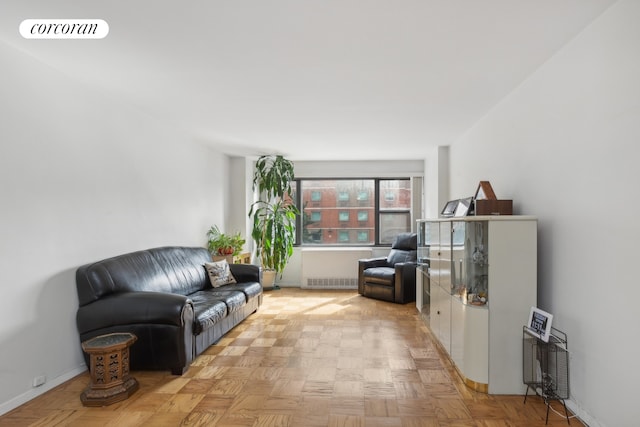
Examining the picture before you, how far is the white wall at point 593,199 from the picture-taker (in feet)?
6.83

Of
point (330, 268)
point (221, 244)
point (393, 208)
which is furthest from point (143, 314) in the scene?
point (393, 208)

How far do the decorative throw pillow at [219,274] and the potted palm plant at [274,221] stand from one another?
1703mm

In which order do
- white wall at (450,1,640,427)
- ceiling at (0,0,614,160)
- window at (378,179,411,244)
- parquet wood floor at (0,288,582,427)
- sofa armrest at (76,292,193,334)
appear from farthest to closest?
window at (378,179,411,244), sofa armrest at (76,292,193,334), parquet wood floor at (0,288,582,427), ceiling at (0,0,614,160), white wall at (450,1,640,427)

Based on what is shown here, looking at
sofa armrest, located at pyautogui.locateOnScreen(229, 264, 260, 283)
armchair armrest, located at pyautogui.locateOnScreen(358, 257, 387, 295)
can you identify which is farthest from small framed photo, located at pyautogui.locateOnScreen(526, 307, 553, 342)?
armchair armrest, located at pyautogui.locateOnScreen(358, 257, 387, 295)

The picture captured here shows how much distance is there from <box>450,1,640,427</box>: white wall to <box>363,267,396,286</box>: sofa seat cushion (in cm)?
314

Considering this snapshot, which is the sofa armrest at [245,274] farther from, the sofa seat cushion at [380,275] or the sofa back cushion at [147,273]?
the sofa seat cushion at [380,275]

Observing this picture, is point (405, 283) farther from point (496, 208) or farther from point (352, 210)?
point (496, 208)

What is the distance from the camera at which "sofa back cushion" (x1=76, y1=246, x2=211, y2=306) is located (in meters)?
3.26

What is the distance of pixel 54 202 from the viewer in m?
3.07

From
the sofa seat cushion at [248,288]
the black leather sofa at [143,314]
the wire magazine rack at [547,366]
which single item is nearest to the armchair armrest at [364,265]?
the sofa seat cushion at [248,288]

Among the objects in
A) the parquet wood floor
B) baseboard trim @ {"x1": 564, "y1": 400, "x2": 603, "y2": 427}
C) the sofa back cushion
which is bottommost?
the parquet wood floor

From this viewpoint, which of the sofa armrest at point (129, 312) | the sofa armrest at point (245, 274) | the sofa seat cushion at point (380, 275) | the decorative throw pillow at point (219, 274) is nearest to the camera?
the sofa armrest at point (129, 312)

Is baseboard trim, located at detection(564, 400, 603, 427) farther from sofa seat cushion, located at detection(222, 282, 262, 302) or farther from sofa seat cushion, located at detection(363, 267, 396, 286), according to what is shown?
sofa seat cushion, located at detection(363, 267, 396, 286)

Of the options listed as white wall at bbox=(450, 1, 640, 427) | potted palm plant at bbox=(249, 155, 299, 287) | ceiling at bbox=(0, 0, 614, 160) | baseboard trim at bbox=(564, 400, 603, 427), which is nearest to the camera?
white wall at bbox=(450, 1, 640, 427)
